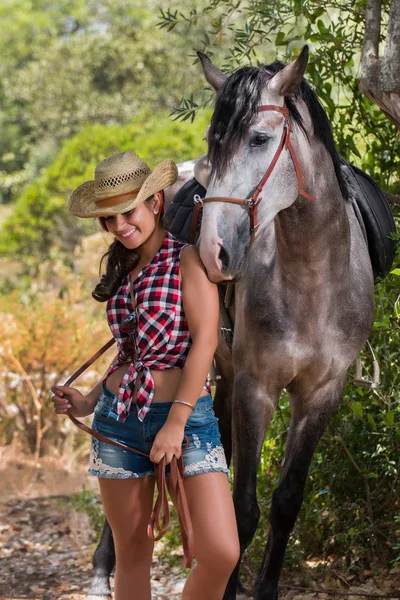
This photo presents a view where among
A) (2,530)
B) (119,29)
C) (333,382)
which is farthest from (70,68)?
Answer: (333,382)

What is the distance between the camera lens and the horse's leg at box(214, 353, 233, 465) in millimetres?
4391

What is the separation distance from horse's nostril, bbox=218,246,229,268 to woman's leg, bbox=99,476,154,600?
697mm

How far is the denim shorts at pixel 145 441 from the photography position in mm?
2492

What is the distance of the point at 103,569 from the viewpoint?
4312 millimetres

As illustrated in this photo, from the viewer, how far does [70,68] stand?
20.3 m

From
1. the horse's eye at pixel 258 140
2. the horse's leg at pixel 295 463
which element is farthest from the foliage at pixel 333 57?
the horse's leg at pixel 295 463

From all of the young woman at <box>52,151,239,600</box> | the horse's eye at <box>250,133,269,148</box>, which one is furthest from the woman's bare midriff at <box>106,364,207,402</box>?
the horse's eye at <box>250,133,269,148</box>

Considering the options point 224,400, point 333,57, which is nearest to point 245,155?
point 333,57

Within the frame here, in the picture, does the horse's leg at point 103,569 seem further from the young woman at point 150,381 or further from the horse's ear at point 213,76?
the horse's ear at point 213,76

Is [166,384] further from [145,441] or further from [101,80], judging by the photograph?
[101,80]

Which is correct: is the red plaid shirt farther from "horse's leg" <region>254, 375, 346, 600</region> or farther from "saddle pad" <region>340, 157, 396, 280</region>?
"saddle pad" <region>340, 157, 396, 280</region>

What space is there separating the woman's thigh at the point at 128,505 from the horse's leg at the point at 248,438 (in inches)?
33.1

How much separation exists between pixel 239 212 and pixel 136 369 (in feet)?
2.01

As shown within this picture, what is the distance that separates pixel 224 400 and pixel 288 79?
2.05 metres
